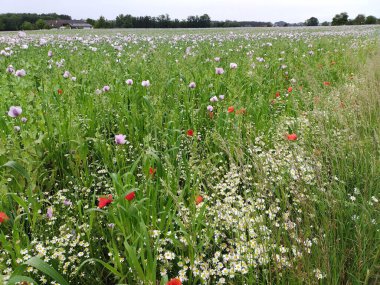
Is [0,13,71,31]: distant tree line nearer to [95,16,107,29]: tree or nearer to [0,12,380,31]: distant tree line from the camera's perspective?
[0,12,380,31]: distant tree line

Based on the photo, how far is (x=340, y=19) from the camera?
187 ft

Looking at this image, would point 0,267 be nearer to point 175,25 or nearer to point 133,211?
point 133,211

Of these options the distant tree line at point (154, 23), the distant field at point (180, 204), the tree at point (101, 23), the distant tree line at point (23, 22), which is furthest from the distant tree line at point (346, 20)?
the distant field at point (180, 204)

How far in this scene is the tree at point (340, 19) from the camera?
56031 millimetres

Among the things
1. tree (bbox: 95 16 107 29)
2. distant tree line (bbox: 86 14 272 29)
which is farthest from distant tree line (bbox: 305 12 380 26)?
Answer: tree (bbox: 95 16 107 29)

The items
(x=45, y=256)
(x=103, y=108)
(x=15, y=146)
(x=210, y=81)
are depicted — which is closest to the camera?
(x=45, y=256)

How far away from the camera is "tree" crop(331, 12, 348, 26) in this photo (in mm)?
56031

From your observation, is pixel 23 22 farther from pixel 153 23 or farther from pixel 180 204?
pixel 180 204

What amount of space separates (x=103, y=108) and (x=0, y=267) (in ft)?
7.22

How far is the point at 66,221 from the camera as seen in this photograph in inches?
94.7

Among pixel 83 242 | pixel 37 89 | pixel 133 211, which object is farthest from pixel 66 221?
pixel 37 89

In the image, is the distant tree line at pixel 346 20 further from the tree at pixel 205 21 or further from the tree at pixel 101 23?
the tree at pixel 101 23

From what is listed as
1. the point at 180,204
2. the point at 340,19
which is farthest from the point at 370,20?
the point at 180,204

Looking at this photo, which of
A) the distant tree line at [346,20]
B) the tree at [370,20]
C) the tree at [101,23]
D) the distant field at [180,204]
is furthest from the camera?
the tree at [370,20]
